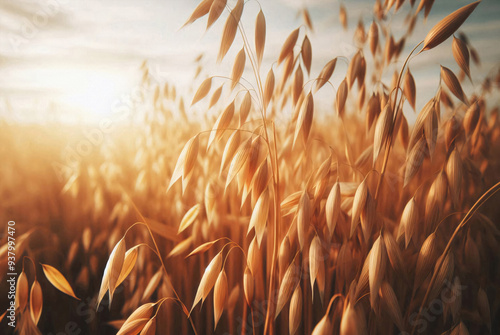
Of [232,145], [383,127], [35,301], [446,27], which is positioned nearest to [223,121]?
[232,145]

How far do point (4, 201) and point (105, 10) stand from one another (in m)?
0.43

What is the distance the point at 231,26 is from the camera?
0.55m

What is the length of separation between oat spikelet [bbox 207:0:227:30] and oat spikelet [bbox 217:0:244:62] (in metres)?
0.02

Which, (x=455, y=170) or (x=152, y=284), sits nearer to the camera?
(x=455, y=170)

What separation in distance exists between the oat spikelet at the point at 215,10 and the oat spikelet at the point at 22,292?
60 cm

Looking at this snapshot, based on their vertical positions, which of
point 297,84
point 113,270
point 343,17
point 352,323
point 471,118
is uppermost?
point 343,17

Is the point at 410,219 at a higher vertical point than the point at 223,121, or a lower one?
lower

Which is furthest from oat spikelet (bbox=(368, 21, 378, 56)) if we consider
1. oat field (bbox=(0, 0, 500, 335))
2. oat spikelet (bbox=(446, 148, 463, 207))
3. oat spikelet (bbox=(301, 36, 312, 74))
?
oat spikelet (bbox=(446, 148, 463, 207))

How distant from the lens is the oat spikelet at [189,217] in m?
0.60

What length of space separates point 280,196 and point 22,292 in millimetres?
538

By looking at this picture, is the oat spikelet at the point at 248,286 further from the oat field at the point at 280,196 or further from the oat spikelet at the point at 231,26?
the oat spikelet at the point at 231,26

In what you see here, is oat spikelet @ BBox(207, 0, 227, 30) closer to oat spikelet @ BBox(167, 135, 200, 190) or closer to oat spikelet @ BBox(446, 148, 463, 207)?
oat spikelet @ BBox(167, 135, 200, 190)

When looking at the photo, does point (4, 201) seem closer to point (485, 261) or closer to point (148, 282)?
point (148, 282)

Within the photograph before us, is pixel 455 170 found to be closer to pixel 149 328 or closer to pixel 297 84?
pixel 297 84
